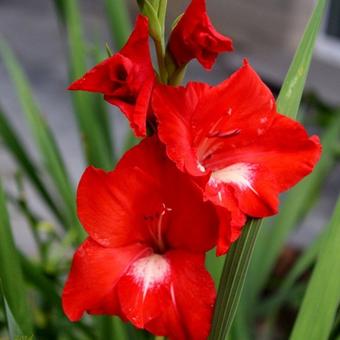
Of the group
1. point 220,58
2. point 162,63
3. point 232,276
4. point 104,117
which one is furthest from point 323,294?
point 220,58

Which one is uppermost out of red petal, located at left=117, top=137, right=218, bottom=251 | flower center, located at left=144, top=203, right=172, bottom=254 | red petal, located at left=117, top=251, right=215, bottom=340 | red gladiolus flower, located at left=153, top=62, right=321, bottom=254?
red gladiolus flower, located at left=153, top=62, right=321, bottom=254

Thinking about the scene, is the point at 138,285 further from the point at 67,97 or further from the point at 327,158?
the point at 67,97

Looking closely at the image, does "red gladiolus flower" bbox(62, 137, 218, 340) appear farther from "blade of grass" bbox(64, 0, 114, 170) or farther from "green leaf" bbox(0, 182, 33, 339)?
"blade of grass" bbox(64, 0, 114, 170)

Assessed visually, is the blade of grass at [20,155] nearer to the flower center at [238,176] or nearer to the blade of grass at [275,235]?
the blade of grass at [275,235]

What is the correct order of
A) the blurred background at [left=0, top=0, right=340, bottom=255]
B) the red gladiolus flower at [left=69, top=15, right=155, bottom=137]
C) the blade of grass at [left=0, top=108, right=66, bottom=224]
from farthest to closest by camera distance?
1. the blurred background at [left=0, top=0, right=340, bottom=255]
2. the blade of grass at [left=0, top=108, right=66, bottom=224]
3. the red gladiolus flower at [left=69, top=15, right=155, bottom=137]

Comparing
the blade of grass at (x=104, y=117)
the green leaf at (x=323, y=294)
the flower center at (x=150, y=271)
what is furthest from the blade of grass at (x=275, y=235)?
the flower center at (x=150, y=271)

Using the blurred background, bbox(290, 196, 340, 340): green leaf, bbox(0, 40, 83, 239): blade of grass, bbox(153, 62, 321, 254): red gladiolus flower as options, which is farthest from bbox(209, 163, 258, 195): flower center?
the blurred background
